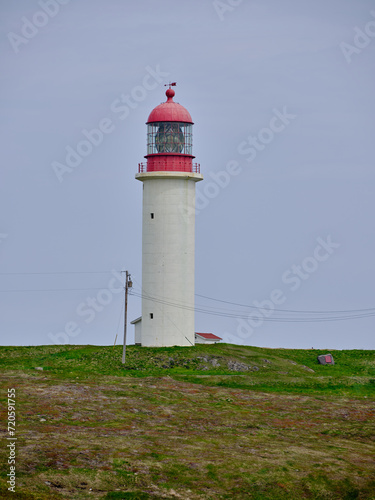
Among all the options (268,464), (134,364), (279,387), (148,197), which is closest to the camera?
(268,464)

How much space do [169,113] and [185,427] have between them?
90.2ft

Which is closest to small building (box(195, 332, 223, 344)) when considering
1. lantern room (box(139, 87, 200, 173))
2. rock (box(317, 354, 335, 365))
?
rock (box(317, 354, 335, 365))

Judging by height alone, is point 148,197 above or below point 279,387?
above

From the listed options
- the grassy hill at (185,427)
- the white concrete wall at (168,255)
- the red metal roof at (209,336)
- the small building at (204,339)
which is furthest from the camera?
the red metal roof at (209,336)

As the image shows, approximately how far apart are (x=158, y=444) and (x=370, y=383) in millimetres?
21945

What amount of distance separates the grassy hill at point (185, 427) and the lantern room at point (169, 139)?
12447mm

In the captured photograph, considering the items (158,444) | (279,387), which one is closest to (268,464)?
(158,444)

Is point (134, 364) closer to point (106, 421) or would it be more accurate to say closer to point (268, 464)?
point (106, 421)

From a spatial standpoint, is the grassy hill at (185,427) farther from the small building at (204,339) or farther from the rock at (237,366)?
the small building at (204,339)

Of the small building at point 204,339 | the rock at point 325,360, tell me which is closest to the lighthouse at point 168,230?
the small building at point 204,339

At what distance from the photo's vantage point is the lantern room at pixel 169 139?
56750 mm

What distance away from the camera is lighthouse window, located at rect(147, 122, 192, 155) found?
57156 mm

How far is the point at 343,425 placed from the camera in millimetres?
37188

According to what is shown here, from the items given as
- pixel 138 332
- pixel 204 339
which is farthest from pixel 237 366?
pixel 138 332
